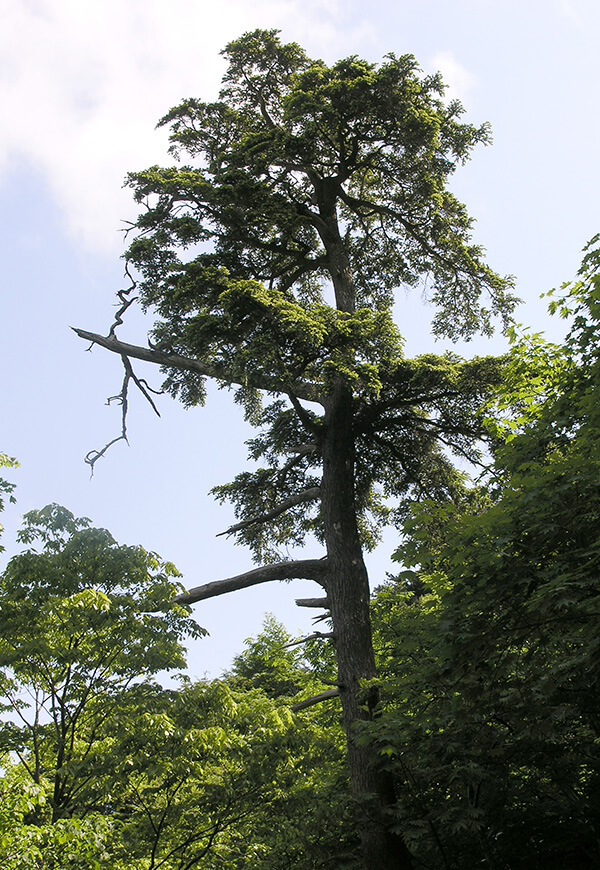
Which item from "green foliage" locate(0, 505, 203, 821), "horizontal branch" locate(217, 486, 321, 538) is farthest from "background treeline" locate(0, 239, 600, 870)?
"horizontal branch" locate(217, 486, 321, 538)

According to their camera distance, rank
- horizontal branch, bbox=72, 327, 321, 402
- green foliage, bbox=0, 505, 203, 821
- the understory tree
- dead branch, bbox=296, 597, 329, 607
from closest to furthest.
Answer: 1. the understory tree
2. green foliage, bbox=0, 505, 203, 821
3. dead branch, bbox=296, 597, 329, 607
4. horizontal branch, bbox=72, 327, 321, 402

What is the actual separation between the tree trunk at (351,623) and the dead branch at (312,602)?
28 cm

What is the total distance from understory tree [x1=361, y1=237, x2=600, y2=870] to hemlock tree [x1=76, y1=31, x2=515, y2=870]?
1784mm

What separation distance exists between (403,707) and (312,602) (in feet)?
14.1

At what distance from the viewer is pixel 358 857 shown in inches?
387

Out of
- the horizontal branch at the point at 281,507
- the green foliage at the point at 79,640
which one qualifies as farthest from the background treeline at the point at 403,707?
the horizontal branch at the point at 281,507

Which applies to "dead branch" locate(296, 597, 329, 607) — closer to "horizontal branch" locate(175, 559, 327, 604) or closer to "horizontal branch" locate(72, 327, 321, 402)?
"horizontal branch" locate(175, 559, 327, 604)

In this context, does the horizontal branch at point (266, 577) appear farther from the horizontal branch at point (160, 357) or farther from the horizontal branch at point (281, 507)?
the horizontal branch at point (160, 357)

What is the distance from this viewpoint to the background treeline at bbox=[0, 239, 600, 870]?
22.1 ft

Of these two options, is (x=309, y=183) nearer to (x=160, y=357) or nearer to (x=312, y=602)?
(x=160, y=357)

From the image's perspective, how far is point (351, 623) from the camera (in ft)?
37.5

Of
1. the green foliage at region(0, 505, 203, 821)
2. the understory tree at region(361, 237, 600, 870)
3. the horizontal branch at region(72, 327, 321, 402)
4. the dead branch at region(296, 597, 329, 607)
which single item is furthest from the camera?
the horizontal branch at region(72, 327, 321, 402)

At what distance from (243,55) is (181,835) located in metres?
15.1

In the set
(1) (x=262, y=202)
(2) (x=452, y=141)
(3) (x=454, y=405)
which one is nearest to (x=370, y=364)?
(3) (x=454, y=405)
